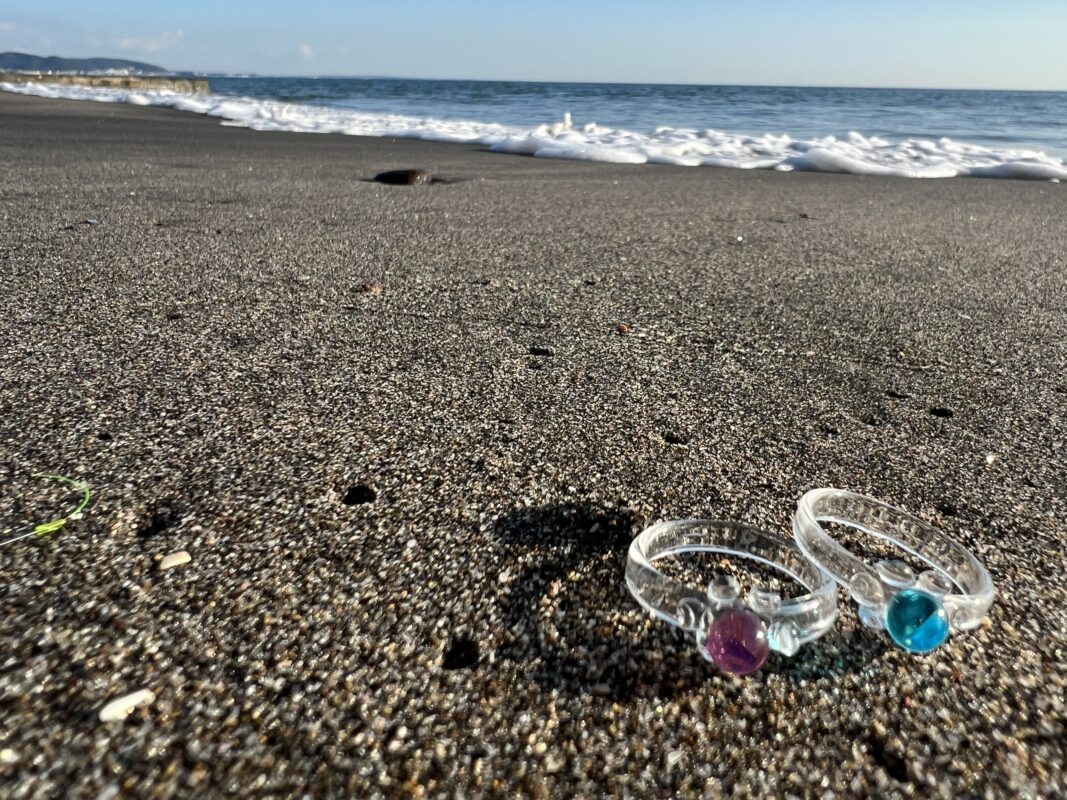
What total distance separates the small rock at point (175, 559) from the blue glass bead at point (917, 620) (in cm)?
82

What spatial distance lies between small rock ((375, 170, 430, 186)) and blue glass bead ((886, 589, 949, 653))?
389 cm

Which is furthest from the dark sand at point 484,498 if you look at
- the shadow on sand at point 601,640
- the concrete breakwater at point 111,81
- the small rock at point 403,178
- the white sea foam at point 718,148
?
the concrete breakwater at point 111,81

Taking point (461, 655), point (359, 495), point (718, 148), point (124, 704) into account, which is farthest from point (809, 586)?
point (718, 148)

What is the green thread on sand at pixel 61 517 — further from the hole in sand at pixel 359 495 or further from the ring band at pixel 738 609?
the ring band at pixel 738 609

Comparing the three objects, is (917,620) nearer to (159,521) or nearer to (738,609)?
(738,609)

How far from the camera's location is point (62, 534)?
3.15 feet

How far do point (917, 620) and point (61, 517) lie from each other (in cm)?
106

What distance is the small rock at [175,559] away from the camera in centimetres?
91

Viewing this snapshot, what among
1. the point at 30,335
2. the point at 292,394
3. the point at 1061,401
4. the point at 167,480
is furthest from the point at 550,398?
the point at 30,335

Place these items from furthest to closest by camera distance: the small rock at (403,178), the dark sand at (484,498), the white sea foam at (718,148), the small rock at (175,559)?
the white sea foam at (718,148) < the small rock at (403,178) < the small rock at (175,559) < the dark sand at (484,498)

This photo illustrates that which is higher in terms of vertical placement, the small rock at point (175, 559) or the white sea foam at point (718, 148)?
the white sea foam at point (718, 148)

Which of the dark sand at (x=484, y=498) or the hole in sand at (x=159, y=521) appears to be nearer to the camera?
the dark sand at (x=484, y=498)

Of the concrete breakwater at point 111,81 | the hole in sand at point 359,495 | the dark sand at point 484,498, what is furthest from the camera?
the concrete breakwater at point 111,81

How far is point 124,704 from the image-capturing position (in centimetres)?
71
